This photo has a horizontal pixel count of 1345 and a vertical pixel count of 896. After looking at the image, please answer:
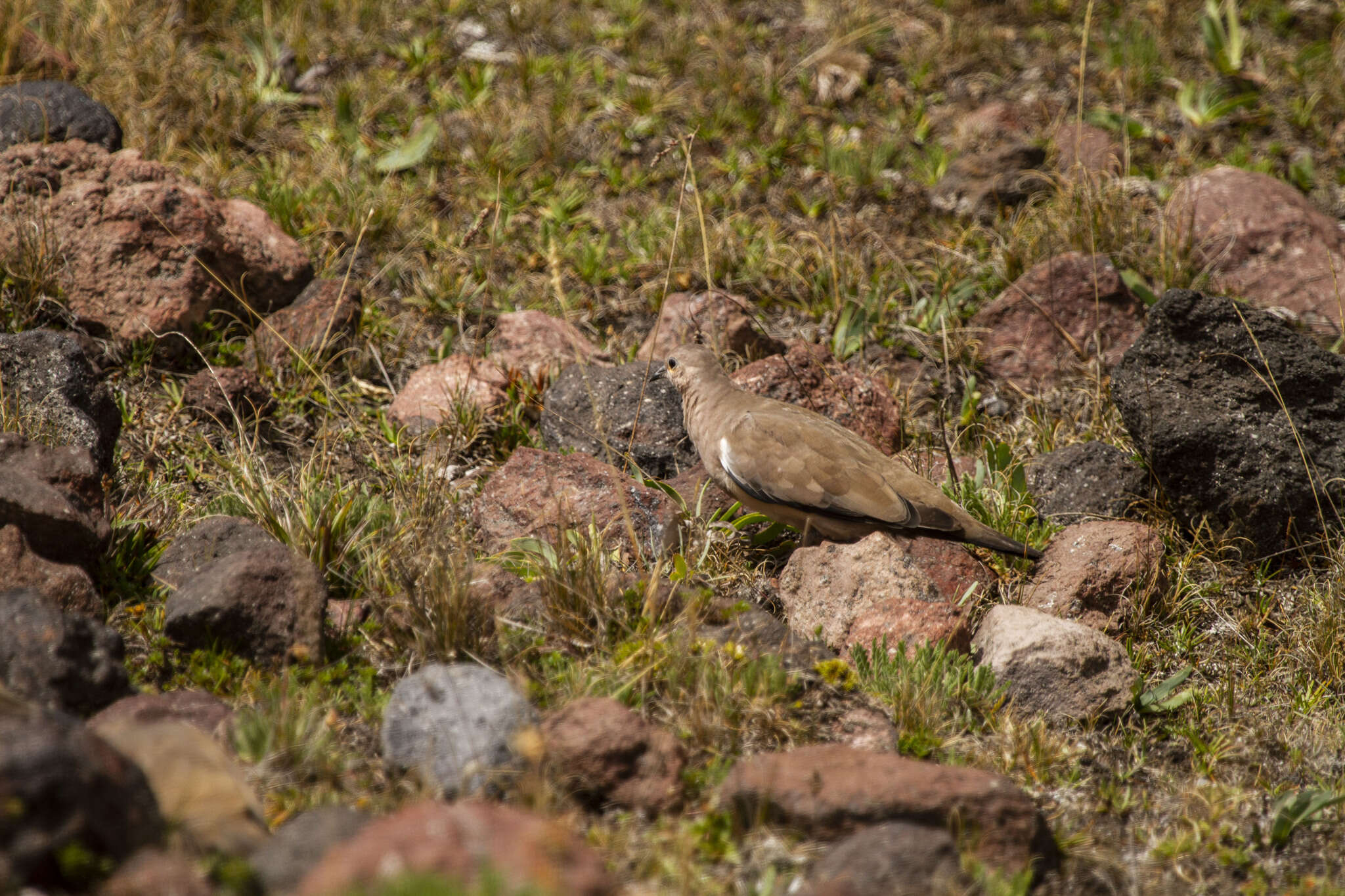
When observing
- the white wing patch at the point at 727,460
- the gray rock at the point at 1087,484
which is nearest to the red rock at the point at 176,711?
the white wing patch at the point at 727,460

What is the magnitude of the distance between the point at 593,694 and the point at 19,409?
116 inches

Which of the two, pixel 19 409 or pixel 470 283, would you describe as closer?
pixel 19 409

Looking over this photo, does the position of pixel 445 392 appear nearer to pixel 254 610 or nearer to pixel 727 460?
pixel 727 460

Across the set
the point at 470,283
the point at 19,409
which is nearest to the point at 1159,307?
the point at 470,283

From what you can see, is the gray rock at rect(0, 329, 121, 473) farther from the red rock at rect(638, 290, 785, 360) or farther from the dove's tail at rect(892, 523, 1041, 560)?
the dove's tail at rect(892, 523, 1041, 560)

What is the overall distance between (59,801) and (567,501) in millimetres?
2538

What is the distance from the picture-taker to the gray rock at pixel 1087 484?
5.46 meters

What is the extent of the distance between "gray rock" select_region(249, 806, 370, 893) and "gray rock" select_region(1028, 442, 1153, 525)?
3.69 m

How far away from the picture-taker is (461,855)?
2824 mm

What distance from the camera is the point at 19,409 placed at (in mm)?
4840

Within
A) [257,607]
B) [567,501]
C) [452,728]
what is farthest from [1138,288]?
[257,607]

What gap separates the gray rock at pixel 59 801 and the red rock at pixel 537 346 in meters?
3.61

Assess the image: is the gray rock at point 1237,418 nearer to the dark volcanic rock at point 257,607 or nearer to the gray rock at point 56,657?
the dark volcanic rock at point 257,607

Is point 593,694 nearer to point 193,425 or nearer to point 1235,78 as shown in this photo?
point 193,425
